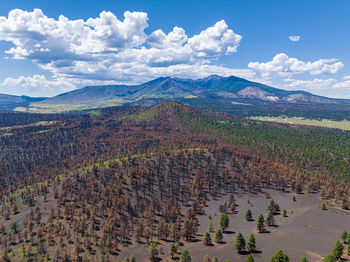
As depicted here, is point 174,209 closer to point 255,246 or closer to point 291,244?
point 255,246

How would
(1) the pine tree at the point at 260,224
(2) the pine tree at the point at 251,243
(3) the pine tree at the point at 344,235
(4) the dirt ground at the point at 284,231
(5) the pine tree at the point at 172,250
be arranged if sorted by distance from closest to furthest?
(5) the pine tree at the point at 172,250, (2) the pine tree at the point at 251,243, (4) the dirt ground at the point at 284,231, (3) the pine tree at the point at 344,235, (1) the pine tree at the point at 260,224

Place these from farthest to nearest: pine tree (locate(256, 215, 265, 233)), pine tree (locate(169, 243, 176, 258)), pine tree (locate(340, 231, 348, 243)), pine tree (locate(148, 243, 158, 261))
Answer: pine tree (locate(256, 215, 265, 233)), pine tree (locate(340, 231, 348, 243)), pine tree (locate(169, 243, 176, 258)), pine tree (locate(148, 243, 158, 261))

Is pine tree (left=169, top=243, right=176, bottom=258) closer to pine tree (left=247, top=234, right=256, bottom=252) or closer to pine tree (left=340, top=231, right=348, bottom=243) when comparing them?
pine tree (left=247, top=234, right=256, bottom=252)

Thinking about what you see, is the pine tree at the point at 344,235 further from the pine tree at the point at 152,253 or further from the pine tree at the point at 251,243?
the pine tree at the point at 152,253

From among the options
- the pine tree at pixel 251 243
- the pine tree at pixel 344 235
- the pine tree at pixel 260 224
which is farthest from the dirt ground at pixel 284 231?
the pine tree at pixel 344 235

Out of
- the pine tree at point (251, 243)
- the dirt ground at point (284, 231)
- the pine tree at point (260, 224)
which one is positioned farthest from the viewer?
the pine tree at point (260, 224)

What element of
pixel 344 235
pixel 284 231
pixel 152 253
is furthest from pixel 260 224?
pixel 152 253

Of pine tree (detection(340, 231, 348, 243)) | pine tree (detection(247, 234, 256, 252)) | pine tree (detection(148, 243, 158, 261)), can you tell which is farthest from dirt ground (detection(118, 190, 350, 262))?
pine tree (detection(340, 231, 348, 243))

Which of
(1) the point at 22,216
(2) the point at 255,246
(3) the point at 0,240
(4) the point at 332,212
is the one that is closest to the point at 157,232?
(2) the point at 255,246
